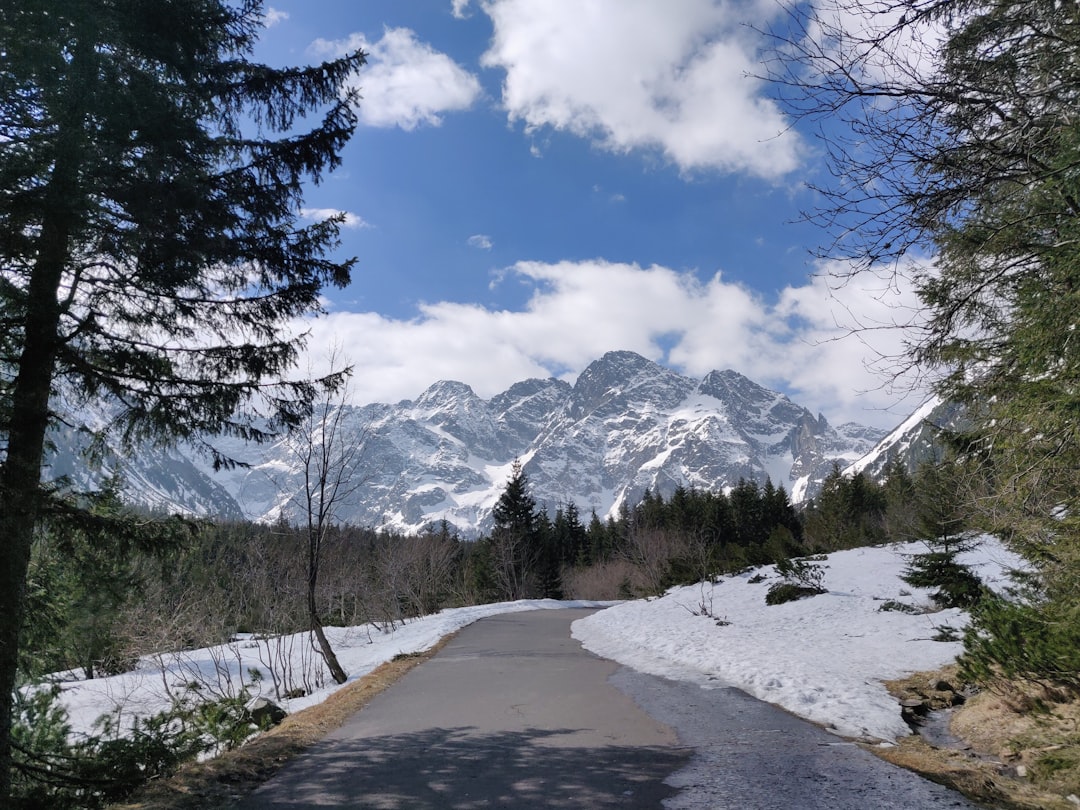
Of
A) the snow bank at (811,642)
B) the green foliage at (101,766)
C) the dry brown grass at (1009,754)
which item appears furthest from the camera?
the snow bank at (811,642)

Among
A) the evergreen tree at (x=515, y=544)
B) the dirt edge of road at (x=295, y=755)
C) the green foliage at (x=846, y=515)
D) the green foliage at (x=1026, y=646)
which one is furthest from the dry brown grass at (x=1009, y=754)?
the green foliage at (x=846, y=515)

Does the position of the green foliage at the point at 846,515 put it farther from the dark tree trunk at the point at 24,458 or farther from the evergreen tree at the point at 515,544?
the dark tree trunk at the point at 24,458

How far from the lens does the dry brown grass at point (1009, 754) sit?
4648 millimetres

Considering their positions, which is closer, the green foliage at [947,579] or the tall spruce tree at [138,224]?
the tall spruce tree at [138,224]

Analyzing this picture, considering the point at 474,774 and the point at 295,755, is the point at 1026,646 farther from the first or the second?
the point at 295,755

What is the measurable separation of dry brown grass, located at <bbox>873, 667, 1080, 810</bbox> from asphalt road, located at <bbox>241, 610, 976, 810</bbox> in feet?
1.09

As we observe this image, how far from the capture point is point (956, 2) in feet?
12.0

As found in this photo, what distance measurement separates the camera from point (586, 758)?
564cm

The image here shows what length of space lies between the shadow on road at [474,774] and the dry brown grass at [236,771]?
22 cm

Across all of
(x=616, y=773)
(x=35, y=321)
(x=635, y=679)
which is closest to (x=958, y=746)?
(x=616, y=773)


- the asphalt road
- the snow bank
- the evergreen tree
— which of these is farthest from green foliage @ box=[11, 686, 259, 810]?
the evergreen tree

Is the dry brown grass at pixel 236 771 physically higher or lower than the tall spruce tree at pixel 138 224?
lower

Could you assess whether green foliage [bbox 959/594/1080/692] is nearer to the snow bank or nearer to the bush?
the snow bank

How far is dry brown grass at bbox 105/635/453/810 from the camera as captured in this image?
466 centimetres
